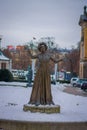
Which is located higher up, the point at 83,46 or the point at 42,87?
the point at 83,46

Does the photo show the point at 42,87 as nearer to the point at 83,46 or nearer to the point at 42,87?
the point at 42,87

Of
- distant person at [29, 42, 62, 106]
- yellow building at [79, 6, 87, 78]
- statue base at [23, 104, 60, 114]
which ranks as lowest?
statue base at [23, 104, 60, 114]

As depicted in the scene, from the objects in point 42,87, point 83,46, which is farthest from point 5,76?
point 42,87

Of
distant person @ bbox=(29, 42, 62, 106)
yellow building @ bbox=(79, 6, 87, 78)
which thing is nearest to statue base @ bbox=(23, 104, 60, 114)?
distant person @ bbox=(29, 42, 62, 106)

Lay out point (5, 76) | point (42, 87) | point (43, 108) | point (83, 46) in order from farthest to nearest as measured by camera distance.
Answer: point (83, 46) < point (5, 76) < point (42, 87) < point (43, 108)

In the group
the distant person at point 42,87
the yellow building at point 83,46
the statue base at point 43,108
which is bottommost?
the statue base at point 43,108

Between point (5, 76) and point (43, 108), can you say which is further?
point (5, 76)

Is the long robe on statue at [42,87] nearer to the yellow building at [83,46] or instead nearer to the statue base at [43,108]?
the statue base at [43,108]

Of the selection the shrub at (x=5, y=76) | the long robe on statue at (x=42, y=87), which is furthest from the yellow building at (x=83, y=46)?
the long robe on statue at (x=42, y=87)

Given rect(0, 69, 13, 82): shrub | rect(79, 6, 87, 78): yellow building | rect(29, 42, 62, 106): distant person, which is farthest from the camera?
rect(79, 6, 87, 78): yellow building

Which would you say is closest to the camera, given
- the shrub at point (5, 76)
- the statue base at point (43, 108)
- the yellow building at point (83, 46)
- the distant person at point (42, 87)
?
the statue base at point (43, 108)

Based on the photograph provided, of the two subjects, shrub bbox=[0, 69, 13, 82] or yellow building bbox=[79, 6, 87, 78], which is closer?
shrub bbox=[0, 69, 13, 82]

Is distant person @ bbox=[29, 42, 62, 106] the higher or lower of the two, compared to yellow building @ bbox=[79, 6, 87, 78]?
lower

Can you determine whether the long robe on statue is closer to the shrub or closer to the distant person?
the distant person
